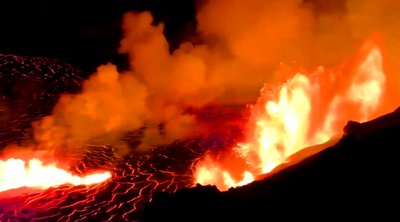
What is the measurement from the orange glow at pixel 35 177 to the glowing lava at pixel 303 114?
239 cm

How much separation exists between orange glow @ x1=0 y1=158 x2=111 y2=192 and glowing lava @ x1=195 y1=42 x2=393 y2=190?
239 centimetres

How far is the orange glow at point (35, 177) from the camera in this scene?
10117 mm

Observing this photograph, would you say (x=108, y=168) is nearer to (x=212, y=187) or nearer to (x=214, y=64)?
(x=212, y=187)

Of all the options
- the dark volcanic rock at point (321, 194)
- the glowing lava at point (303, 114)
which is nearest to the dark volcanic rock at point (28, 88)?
the glowing lava at point (303, 114)

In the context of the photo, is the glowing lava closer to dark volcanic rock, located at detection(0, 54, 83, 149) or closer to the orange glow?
the orange glow

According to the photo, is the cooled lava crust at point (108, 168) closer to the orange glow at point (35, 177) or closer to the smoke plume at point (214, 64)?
the orange glow at point (35, 177)

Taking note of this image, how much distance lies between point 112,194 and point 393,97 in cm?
787

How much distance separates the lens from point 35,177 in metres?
10.5

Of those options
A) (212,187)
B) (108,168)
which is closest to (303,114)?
(108,168)

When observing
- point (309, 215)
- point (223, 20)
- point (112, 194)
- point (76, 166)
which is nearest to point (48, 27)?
point (223, 20)

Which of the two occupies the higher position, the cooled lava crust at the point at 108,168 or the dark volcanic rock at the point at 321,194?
the cooled lava crust at the point at 108,168

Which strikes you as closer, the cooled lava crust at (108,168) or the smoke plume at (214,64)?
the cooled lava crust at (108,168)

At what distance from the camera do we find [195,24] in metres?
26.2

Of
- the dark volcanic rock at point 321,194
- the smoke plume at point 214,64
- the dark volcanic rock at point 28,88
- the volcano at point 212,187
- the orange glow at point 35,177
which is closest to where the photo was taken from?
the dark volcanic rock at point 321,194
